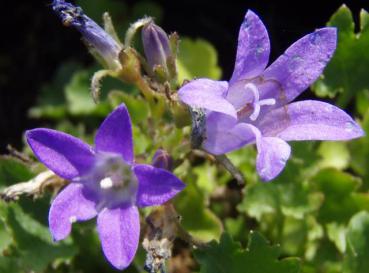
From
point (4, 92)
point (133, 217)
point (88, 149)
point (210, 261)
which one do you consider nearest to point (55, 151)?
point (88, 149)

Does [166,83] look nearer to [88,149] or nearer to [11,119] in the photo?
[88,149]

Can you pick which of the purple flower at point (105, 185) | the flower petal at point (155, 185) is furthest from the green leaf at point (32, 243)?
the flower petal at point (155, 185)

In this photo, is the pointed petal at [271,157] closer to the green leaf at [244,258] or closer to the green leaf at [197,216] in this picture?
the green leaf at [244,258]

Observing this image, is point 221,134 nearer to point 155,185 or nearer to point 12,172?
point 155,185

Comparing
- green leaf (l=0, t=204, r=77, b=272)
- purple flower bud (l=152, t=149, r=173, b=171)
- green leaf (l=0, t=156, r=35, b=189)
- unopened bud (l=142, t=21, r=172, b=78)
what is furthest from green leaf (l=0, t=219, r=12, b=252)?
unopened bud (l=142, t=21, r=172, b=78)

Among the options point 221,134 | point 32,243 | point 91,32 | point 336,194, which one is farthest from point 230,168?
point 32,243

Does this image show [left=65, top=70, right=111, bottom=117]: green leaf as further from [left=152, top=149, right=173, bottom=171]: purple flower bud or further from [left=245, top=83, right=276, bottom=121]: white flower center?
[left=245, top=83, right=276, bottom=121]: white flower center
